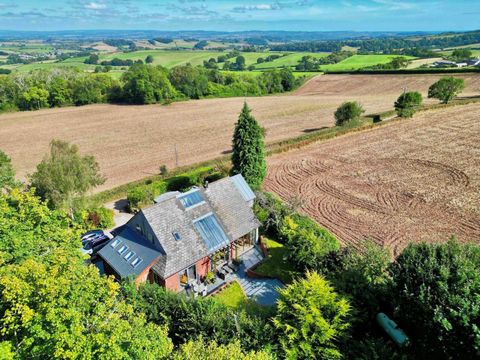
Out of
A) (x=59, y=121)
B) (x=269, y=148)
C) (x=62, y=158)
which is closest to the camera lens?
(x=62, y=158)

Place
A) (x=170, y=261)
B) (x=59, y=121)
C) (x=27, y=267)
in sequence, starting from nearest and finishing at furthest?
(x=27, y=267), (x=170, y=261), (x=59, y=121)

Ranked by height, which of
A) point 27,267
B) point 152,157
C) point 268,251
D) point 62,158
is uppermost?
point 27,267

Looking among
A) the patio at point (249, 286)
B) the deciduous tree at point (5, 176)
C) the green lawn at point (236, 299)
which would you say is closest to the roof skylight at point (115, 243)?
the patio at point (249, 286)

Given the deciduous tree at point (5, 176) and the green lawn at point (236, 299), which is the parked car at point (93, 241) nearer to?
the deciduous tree at point (5, 176)

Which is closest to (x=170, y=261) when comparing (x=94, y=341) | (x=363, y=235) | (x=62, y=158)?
(x=94, y=341)

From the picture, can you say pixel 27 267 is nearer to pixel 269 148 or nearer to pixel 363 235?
pixel 363 235

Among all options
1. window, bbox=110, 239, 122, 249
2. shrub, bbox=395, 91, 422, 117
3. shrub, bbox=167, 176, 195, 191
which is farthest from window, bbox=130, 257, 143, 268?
shrub, bbox=395, 91, 422, 117

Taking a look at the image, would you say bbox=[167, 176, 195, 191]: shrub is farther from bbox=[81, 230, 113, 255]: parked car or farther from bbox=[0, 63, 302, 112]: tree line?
bbox=[0, 63, 302, 112]: tree line
